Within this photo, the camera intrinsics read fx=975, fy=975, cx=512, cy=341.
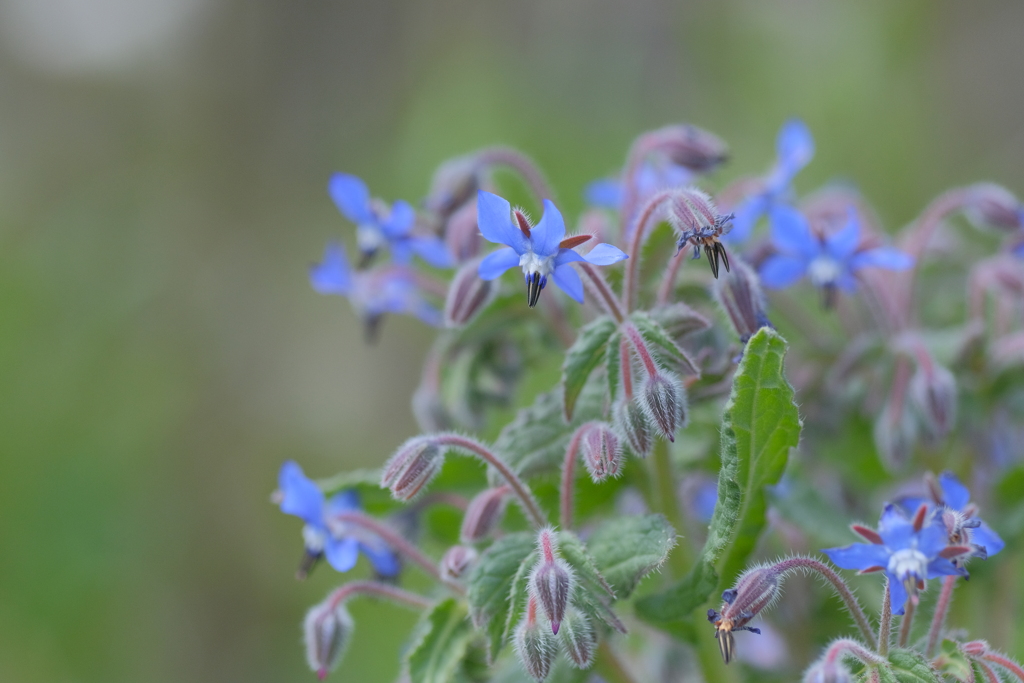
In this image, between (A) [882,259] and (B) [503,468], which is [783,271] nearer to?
(A) [882,259]

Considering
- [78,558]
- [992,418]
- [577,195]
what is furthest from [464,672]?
[78,558]

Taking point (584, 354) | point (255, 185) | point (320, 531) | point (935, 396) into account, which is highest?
→ point (255, 185)

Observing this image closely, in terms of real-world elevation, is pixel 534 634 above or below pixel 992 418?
below

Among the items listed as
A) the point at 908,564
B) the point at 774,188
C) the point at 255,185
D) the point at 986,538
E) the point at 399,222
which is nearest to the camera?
the point at 908,564

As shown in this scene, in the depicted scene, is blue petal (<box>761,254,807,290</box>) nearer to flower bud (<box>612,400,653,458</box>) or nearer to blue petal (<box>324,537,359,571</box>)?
flower bud (<box>612,400,653,458</box>)

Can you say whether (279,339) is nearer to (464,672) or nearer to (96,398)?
(96,398)

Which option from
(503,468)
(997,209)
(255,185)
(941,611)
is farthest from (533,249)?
(255,185)

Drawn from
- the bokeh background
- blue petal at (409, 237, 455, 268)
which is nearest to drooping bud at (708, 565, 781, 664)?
blue petal at (409, 237, 455, 268)
